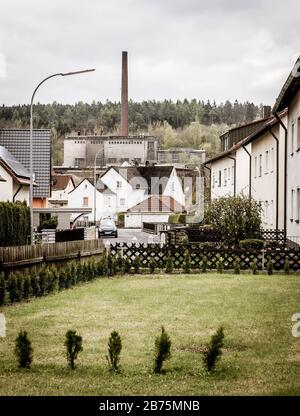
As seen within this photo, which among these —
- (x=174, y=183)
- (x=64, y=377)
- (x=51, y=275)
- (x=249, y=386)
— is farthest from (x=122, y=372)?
(x=174, y=183)

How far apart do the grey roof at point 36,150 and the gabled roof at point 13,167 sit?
100 cm


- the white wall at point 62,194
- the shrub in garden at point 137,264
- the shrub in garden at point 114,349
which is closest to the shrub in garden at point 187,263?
the shrub in garden at point 137,264

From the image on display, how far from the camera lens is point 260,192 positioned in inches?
1473

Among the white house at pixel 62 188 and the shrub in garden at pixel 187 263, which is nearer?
the shrub in garden at pixel 187 263

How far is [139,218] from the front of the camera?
249ft

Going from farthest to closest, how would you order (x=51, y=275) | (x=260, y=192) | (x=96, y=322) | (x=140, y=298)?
(x=260, y=192) → (x=51, y=275) → (x=140, y=298) → (x=96, y=322)

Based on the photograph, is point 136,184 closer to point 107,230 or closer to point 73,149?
point 107,230

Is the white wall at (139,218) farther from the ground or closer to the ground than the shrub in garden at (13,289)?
farther from the ground

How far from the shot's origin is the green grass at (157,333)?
23.2 feet

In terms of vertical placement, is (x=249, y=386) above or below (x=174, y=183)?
below

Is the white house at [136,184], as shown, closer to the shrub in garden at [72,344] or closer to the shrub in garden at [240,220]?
the shrub in garden at [240,220]
